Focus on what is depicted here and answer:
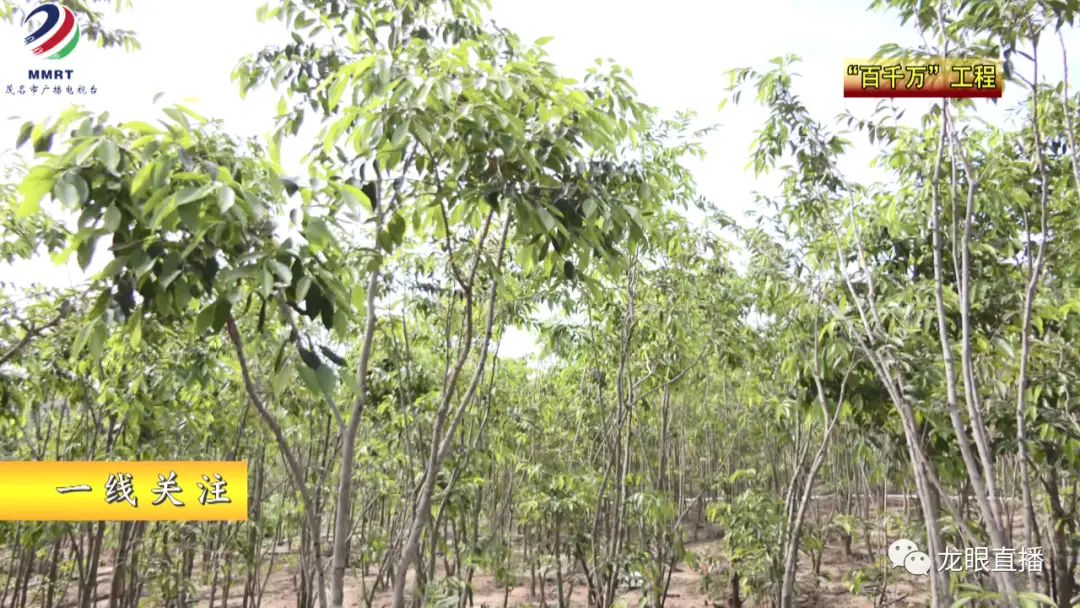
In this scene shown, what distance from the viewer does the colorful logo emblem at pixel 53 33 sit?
262 cm

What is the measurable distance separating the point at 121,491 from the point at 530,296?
1.97 metres

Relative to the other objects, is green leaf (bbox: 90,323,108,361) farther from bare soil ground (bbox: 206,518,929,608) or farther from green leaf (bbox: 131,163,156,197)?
bare soil ground (bbox: 206,518,929,608)

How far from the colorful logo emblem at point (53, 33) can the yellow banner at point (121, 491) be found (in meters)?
1.63

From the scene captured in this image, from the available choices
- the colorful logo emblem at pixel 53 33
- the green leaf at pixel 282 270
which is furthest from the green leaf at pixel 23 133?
the colorful logo emblem at pixel 53 33

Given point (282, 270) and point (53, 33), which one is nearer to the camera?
point (282, 270)

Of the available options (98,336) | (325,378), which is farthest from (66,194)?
(325,378)

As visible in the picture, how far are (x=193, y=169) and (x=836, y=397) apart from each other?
294 cm

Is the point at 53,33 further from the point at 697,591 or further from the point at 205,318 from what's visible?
the point at 697,591

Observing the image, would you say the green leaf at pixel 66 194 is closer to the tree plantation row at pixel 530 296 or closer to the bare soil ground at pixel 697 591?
the tree plantation row at pixel 530 296

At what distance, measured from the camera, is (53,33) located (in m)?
2.66

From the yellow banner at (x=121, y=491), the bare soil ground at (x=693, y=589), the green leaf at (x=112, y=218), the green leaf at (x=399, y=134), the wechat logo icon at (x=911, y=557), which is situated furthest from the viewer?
the bare soil ground at (x=693, y=589)

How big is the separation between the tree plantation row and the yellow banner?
1.20 feet

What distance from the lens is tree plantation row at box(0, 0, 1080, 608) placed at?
4.23 feet

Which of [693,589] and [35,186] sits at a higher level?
[35,186]
